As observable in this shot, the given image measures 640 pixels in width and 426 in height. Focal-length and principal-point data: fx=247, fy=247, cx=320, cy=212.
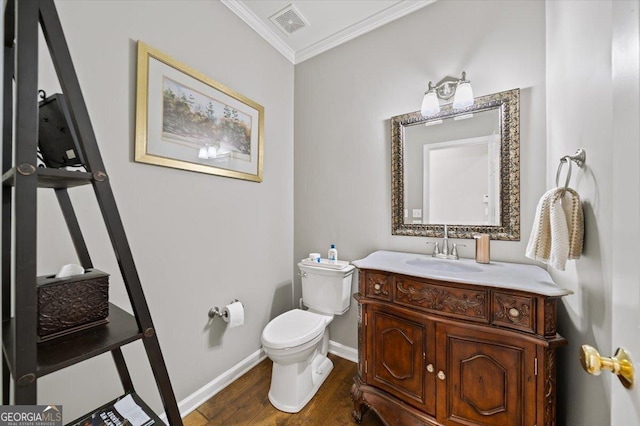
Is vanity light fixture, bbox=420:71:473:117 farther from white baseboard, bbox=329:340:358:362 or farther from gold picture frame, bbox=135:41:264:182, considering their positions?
white baseboard, bbox=329:340:358:362

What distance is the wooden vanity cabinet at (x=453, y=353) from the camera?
39.6 inches

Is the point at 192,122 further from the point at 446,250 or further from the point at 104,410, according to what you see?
the point at 446,250

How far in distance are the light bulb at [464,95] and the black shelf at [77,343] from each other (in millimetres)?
1910

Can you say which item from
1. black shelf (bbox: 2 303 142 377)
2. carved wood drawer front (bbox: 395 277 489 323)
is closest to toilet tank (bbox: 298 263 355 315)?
carved wood drawer front (bbox: 395 277 489 323)

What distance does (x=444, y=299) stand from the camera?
1.19 metres

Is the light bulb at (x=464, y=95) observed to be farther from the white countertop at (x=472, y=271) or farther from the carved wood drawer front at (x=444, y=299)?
Answer: the carved wood drawer front at (x=444, y=299)

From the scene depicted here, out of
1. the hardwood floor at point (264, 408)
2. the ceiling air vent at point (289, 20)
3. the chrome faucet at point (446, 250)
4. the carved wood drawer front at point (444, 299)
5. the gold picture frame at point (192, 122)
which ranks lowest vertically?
the hardwood floor at point (264, 408)

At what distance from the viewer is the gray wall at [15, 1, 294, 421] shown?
3.64 feet

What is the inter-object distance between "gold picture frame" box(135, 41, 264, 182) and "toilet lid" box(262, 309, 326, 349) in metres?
1.06

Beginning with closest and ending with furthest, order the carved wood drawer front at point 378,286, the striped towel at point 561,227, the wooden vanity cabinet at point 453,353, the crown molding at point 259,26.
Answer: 1. the striped towel at point 561,227
2. the wooden vanity cabinet at point 453,353
3. the carved wood drawer front at point 378,286
4. the crown molding at point 259,26

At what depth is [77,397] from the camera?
109 cm

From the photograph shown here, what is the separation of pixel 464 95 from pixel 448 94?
5.5 inches

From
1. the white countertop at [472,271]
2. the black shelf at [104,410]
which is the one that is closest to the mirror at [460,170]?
the white countertop at [472,271]

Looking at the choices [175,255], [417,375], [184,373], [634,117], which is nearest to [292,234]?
[175,255]
